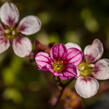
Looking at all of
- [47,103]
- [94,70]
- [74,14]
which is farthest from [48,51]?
[74,14]

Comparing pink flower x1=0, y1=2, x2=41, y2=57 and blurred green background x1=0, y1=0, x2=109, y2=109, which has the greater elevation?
pink flower x1=0, y1=2, x2=41, y2=57

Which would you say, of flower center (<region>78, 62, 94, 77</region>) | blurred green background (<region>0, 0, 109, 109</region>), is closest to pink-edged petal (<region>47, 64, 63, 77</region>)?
flower center (<region>78, 62, 94, 77</region>)

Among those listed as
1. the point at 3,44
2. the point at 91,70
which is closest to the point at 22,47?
the point at 3,44

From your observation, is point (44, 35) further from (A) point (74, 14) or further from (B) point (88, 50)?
(B) point (88, 50)

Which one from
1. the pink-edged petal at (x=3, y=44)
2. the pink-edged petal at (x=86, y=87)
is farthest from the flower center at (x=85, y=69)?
the pink-edged petal at (x=3, y=44)

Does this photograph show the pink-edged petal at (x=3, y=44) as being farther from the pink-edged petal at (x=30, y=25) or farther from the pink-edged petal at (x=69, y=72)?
the pink-edged petal at (x=69, y=72)

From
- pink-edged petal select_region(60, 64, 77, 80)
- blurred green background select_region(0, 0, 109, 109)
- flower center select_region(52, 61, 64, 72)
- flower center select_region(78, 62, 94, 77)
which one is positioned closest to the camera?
pink-edged petal select_region(60, 64, 77, 80)

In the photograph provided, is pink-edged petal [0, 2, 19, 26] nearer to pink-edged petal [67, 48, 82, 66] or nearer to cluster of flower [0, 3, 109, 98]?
cluster of flower [0, 3, 109, 98]
